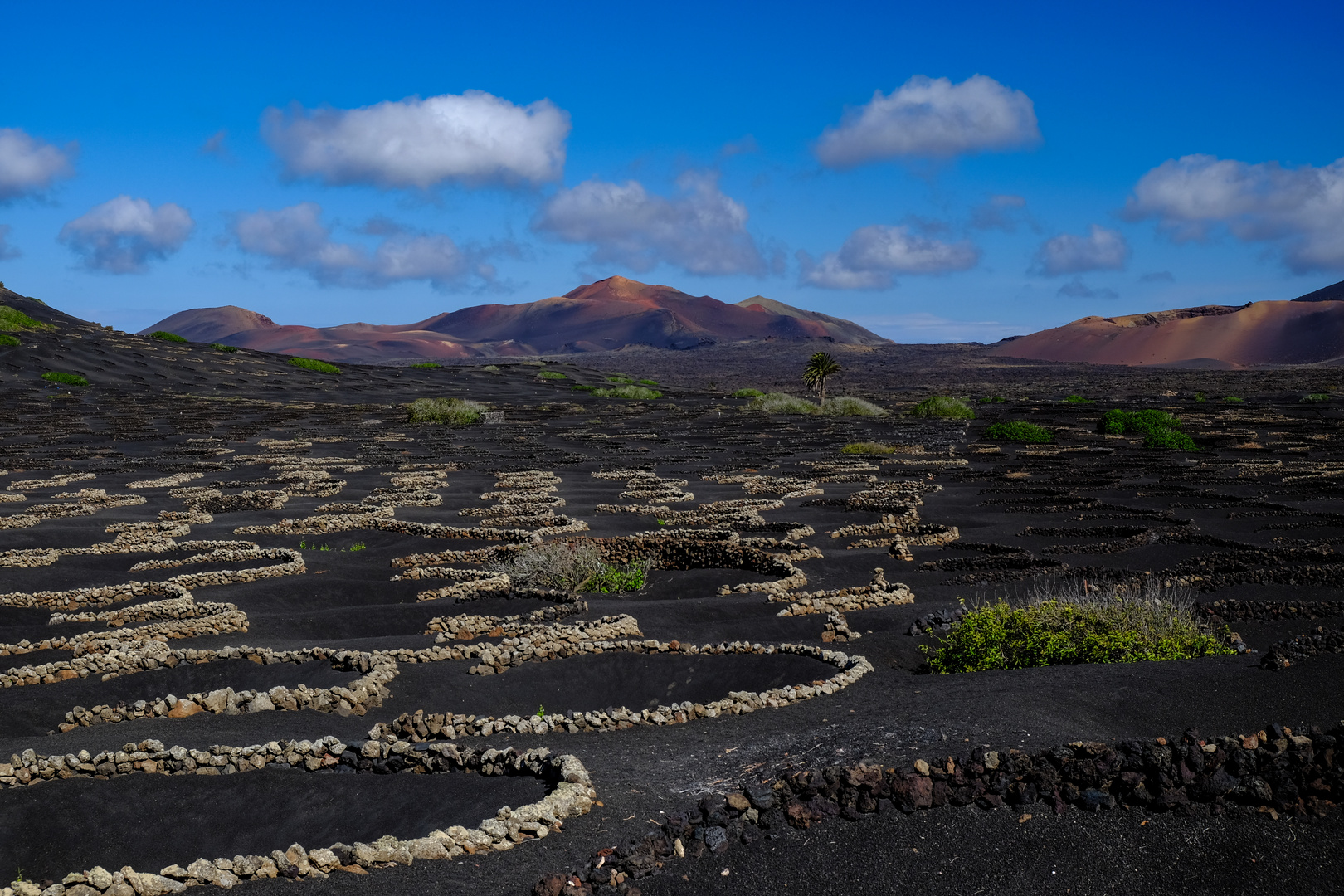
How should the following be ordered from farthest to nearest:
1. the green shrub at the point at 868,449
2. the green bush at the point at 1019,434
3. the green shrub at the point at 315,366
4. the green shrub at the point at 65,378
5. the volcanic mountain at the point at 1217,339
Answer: the volcanic mountain at the point at 1217,339
the green shrub at the point at 315,366
the green shrub at the point at 65,378
the green bush at the point at 1019,434
the green shrub at the point at 868,449

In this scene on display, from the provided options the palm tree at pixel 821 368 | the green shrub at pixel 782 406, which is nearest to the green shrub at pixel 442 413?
the green shrub at pixel 782 406

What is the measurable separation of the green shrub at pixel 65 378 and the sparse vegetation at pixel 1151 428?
162 ft

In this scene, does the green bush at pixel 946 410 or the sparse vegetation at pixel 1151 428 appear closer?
the sparse vegetation at pixel 1151 428

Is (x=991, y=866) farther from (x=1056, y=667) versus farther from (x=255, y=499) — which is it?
(x=255, y=499)

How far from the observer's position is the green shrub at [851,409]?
45.8m

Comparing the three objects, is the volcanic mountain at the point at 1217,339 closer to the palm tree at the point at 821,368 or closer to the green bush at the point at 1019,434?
the palm tree at the point at 821,368

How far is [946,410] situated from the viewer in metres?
44.1

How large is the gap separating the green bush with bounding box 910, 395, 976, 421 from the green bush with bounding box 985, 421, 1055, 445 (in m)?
10.2

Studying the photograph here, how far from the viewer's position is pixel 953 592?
1202 centimetres

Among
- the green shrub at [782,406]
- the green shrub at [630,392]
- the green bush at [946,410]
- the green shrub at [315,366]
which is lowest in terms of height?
the green bush at [946,410]

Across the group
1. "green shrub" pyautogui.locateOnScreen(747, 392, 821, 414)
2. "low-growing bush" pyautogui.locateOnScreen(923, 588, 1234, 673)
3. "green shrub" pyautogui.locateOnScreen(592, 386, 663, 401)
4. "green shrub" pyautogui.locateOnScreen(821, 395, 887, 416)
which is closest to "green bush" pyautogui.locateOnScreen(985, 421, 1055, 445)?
"green shrub" pyautogui.locateOnScreen(821, 395, 887, 416)

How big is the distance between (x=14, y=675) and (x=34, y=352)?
56.0 meters

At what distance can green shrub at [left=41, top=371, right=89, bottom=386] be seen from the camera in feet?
165

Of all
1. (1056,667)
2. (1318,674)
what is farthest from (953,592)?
(1318,674)
